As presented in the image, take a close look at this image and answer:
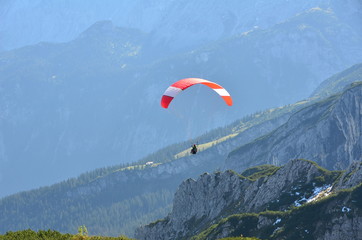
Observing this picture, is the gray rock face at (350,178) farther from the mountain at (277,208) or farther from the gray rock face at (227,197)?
the gray rock face at (227,197)

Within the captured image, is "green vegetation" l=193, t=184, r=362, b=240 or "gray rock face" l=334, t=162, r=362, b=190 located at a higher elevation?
"gray rock face" l=334, t=162, r=362, b=190

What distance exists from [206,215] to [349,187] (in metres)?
57.1

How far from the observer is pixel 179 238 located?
183875 mm

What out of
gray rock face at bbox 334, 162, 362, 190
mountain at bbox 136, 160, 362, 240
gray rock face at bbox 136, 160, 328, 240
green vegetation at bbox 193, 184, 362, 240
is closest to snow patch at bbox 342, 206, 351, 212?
green vegetation at bbox 193, 184, 362, 240

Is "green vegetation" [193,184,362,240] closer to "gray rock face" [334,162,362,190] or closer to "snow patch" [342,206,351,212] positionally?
"snow patch" [342,206,351,212]

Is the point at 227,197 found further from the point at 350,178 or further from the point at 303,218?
the point at 303,218

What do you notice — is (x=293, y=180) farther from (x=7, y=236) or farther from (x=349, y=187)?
(x=7, y=236)

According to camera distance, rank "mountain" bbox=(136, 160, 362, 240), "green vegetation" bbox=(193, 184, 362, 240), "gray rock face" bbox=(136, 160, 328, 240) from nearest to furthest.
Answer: "green vegetation" bbox=(193, 184, 362, 240), "mountain" bbox=(136, 160, 362, 240), "gray rock face" bbox=(136, 160, 328, 240)

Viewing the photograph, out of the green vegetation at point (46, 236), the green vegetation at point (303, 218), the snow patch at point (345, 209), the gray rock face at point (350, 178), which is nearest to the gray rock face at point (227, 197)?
the gray rock face at point (350, 178)

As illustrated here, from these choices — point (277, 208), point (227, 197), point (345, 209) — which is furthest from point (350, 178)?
point (227, 197)

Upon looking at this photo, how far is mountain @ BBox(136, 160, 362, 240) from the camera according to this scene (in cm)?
13100

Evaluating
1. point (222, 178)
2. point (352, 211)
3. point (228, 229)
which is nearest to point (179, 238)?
point (222, 178)

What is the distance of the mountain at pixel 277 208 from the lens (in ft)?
430

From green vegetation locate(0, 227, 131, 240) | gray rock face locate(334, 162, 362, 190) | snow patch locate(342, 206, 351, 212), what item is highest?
green vegetation locate(0, 227, 131, 240)
